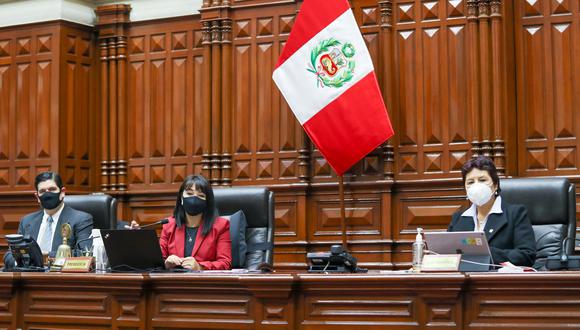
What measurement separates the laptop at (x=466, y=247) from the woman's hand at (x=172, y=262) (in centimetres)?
152

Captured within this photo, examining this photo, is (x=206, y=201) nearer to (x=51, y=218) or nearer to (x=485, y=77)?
(x=51, y=218)

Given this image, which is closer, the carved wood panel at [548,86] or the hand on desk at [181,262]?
the hand on desk at [181,262]

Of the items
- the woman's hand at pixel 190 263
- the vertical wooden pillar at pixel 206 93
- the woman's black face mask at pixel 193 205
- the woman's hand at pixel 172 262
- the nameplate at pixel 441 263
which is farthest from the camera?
the vertical wooden pillar at pixel 206 93

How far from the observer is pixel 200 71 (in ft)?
30.1

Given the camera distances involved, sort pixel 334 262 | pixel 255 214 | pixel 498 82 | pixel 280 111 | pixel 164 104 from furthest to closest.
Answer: pixel 164 104
pixel 280 111
pixel 498 82
pixel 255 214
pixel 334 262

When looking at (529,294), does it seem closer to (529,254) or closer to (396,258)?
(529,254)

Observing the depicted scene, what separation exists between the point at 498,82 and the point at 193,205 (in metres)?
2.92

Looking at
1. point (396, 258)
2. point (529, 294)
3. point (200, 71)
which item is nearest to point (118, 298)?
point (529, 294)

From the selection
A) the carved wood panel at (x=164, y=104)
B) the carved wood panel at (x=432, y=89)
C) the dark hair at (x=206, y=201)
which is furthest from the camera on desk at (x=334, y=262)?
the carved wood panel at (x=164, y=104)

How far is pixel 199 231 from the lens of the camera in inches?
240

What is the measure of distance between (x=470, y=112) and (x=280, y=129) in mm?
1640

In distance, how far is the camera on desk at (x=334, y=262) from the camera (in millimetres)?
4770

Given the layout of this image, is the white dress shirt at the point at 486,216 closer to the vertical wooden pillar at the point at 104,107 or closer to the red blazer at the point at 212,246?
the red blazer at the point at 212,246

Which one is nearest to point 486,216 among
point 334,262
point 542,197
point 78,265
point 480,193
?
point 480,193
